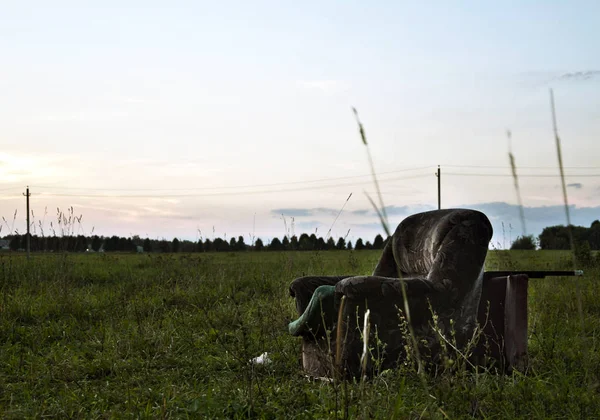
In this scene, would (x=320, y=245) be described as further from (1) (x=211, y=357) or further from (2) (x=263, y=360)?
(2) (x=263, y=360)

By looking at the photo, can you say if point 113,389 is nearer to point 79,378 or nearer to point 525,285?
point 79,378

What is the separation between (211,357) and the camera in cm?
447

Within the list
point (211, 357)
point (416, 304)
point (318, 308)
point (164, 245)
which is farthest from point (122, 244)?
point (416, 304)

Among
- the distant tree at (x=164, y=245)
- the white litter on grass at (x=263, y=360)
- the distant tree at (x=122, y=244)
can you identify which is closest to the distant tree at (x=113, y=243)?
the distant tree at (x=122, y=244)

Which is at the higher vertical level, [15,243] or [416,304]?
[15,243]

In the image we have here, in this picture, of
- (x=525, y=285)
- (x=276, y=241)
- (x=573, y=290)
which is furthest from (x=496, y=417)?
(x=276, y=241)

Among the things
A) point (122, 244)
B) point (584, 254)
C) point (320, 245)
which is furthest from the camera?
point (122, 244)

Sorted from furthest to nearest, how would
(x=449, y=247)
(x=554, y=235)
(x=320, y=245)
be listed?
1. (x=320, y=245)
2. (x=449, y=247)
3. (x=554, y=235)

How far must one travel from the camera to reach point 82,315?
239 inches

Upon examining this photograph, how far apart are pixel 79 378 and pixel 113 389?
44cm

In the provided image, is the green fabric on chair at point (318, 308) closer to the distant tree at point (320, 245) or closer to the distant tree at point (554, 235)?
the distant tree at point (554, 235)

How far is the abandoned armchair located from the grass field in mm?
212

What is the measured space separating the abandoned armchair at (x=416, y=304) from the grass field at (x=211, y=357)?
0.21 m

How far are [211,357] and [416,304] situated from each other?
172cm
